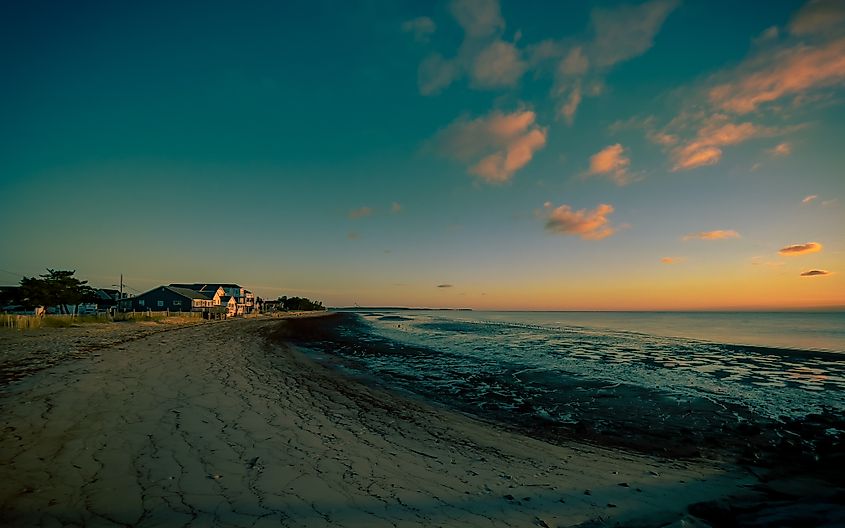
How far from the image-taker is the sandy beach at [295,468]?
184 inches

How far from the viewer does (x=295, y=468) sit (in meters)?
5.98

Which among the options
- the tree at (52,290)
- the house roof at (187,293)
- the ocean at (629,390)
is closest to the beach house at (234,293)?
the house roof at (187,293)

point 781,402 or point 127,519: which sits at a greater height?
point 127,519

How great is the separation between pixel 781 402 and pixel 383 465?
48.8 ft

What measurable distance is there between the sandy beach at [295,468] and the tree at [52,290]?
4615cm

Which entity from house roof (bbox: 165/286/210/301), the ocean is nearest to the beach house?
house roof (bbox: 165/286/210/301)

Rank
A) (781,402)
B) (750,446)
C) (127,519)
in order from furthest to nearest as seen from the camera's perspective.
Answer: (781,402) < (750,446) < (127,519)

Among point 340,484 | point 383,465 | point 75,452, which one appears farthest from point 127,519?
point 383,465

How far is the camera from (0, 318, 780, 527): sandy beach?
15.3ft

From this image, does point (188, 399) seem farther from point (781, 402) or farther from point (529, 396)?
point (781, 402)

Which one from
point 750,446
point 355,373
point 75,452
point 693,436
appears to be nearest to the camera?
point 75,452

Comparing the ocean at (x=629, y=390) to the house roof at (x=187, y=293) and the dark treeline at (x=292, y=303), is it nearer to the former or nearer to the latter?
the house roof at (x=187, y=293)

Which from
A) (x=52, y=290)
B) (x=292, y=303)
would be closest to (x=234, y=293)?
(x=292, y=303)

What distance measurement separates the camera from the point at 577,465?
703 cm
